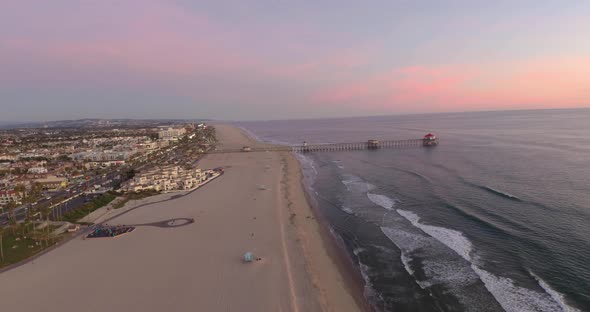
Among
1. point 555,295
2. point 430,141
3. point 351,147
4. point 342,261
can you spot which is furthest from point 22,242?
point 430,141

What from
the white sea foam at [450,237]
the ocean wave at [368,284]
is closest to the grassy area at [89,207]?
the ocean wave at [368,284]

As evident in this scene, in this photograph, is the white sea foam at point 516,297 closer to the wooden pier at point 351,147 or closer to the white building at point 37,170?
the wooden pier at point 351,147

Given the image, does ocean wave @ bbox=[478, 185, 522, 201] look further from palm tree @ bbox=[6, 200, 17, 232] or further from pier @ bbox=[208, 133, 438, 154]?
pier @ bbox=[208, 133, 438, 154]

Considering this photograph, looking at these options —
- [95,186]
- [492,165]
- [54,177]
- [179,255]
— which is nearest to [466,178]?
[492,165]

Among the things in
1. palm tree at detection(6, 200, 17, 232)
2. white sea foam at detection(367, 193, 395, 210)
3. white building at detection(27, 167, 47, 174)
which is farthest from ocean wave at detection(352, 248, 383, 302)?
white building at detection(27, 167, 47, 174)

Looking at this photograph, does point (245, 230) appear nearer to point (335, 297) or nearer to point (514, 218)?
point (335, 297)

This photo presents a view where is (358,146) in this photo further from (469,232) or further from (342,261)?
(342,261)
